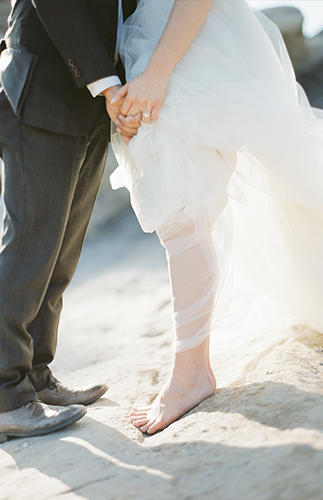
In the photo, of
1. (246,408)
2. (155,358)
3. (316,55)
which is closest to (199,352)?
(246,408)

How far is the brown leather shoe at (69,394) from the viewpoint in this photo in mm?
1182

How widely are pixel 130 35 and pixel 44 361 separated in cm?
87

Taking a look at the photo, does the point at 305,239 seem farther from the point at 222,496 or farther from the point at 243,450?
the point at 222,496

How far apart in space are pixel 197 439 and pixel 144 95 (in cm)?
74

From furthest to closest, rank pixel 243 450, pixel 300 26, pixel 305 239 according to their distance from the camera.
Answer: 1. pixel 300 26
2. pixel 305 239
3. pixel 243 450

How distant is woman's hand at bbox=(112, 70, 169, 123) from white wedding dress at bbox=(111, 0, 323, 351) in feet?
0.07

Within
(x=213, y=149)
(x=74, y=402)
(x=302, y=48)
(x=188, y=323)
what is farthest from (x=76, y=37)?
(x=302, y=48)

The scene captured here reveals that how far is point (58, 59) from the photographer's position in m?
0.97

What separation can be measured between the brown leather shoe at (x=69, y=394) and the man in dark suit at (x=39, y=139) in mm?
159

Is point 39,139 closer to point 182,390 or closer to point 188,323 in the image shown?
point 188,323

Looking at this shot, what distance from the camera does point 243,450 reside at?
29.7 inches

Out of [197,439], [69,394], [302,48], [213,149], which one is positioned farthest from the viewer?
[302,48]

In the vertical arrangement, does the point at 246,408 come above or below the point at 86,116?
below

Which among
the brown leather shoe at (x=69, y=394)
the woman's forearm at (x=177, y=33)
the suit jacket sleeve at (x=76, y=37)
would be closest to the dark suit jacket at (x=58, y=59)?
the suit jacket sleeve at (x=76, y=37)
